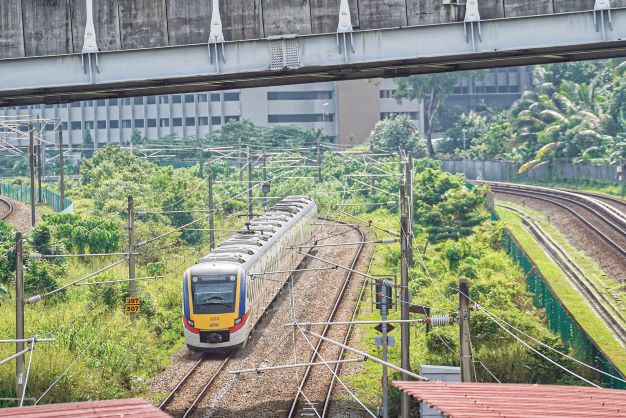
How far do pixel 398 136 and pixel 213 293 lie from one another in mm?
68784

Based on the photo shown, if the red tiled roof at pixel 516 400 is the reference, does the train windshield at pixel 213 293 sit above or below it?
above

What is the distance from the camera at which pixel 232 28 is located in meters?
25.8

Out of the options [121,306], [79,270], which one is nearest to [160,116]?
[79,270]

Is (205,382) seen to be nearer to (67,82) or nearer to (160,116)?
(67,82)

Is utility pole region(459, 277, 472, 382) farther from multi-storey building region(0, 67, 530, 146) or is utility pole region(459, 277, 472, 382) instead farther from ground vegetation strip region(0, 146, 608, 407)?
multi-storey building region(0, 67, 530, 146)

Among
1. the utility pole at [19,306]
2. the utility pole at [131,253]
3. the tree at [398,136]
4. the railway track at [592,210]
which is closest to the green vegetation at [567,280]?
the railway track at [592,210]

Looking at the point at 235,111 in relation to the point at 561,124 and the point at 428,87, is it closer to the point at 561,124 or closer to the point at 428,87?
the point at 428,87

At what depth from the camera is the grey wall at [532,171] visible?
7312cm

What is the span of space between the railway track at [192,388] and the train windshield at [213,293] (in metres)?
1.64

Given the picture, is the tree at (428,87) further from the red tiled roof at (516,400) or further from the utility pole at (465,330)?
the red tiled roof at (516,400)

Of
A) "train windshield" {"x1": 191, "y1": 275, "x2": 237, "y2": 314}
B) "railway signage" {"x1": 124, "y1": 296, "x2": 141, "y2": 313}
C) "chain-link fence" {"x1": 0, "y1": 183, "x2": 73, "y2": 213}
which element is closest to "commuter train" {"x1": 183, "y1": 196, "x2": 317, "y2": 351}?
"train windshield" {"x1": 191, "y1": 275, "x2": 237, "y2": 314}

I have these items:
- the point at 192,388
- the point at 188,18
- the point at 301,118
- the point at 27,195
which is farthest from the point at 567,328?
the point at 301,118

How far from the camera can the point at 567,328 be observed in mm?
31609

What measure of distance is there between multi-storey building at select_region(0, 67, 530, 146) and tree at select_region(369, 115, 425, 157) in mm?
8360
